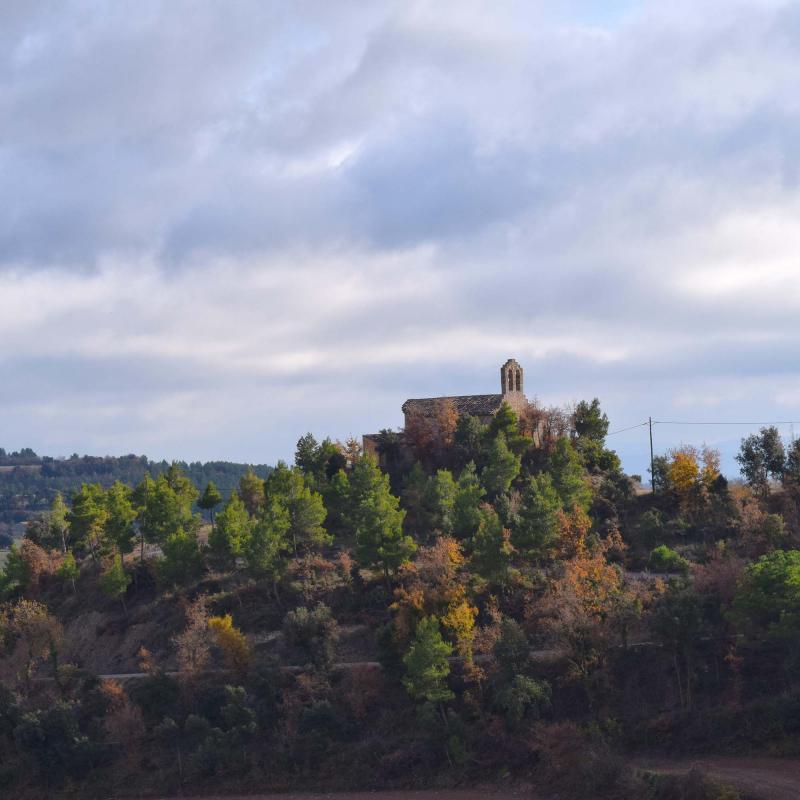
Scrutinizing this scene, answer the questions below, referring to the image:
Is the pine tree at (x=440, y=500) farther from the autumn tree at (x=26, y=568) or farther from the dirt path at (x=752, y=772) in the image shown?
the autumn tree at (x=26, y=568)

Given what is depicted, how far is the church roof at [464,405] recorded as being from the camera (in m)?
75.2

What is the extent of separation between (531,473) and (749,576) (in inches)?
1073

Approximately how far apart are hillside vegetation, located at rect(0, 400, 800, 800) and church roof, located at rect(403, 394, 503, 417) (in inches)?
504

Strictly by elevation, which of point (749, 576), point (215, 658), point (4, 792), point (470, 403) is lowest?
point (4, 792)

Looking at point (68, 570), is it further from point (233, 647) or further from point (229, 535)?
point (233, 647)

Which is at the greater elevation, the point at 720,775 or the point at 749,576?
the point at 749,576

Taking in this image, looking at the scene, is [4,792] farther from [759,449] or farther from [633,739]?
[759,449]

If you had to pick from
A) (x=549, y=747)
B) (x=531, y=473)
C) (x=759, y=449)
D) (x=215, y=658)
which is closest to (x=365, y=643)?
(x=215, y=658)

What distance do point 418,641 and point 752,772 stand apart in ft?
47.1

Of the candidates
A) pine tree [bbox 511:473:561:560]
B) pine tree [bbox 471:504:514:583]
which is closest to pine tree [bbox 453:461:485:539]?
pine tree [bbox 511:473:561:560]

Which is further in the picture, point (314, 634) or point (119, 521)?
point (119, 521)

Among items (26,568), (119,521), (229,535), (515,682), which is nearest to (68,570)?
(26,568)

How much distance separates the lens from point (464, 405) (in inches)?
3019

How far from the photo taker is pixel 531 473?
69.1 m
